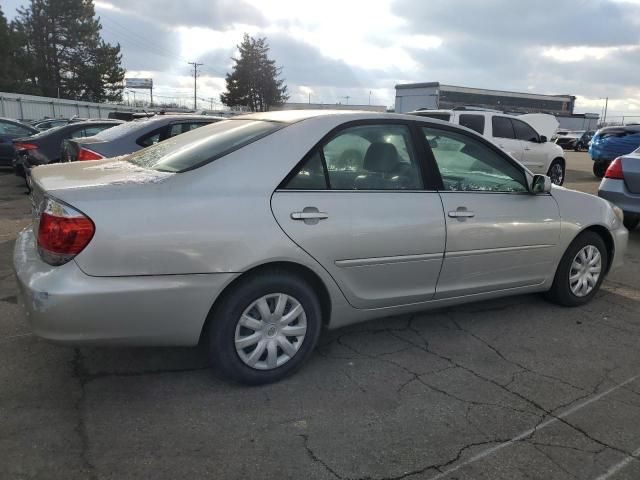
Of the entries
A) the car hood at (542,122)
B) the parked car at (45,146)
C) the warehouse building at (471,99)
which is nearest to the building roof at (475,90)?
the warehouse building at (471,99)

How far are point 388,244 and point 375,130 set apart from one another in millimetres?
809

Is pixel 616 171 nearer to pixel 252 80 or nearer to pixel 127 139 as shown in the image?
pixel 127 139

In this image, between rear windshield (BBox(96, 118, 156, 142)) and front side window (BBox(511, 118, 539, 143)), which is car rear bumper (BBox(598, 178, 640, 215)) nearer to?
front side window (BBox(511, 118, 539, 143))

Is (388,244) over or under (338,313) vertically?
over

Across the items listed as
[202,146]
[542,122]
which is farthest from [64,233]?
[542,122]

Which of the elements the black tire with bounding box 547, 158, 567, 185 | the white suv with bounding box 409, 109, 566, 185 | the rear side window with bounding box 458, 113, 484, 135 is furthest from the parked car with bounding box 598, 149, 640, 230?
the black tire with bounding box 547, 158, 567, 185

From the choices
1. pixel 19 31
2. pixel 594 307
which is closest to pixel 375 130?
pixel 594 307

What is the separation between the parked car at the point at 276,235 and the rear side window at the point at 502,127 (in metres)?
7.60

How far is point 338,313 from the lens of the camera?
11.2ft

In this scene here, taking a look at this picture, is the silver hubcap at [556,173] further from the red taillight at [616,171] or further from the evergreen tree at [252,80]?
the evergreen tree at [252,80]

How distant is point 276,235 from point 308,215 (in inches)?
9.5

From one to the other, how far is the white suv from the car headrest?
732 centimetres

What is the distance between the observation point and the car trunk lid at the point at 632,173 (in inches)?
275

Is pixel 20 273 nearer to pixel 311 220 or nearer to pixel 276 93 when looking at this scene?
pixel 311 220
